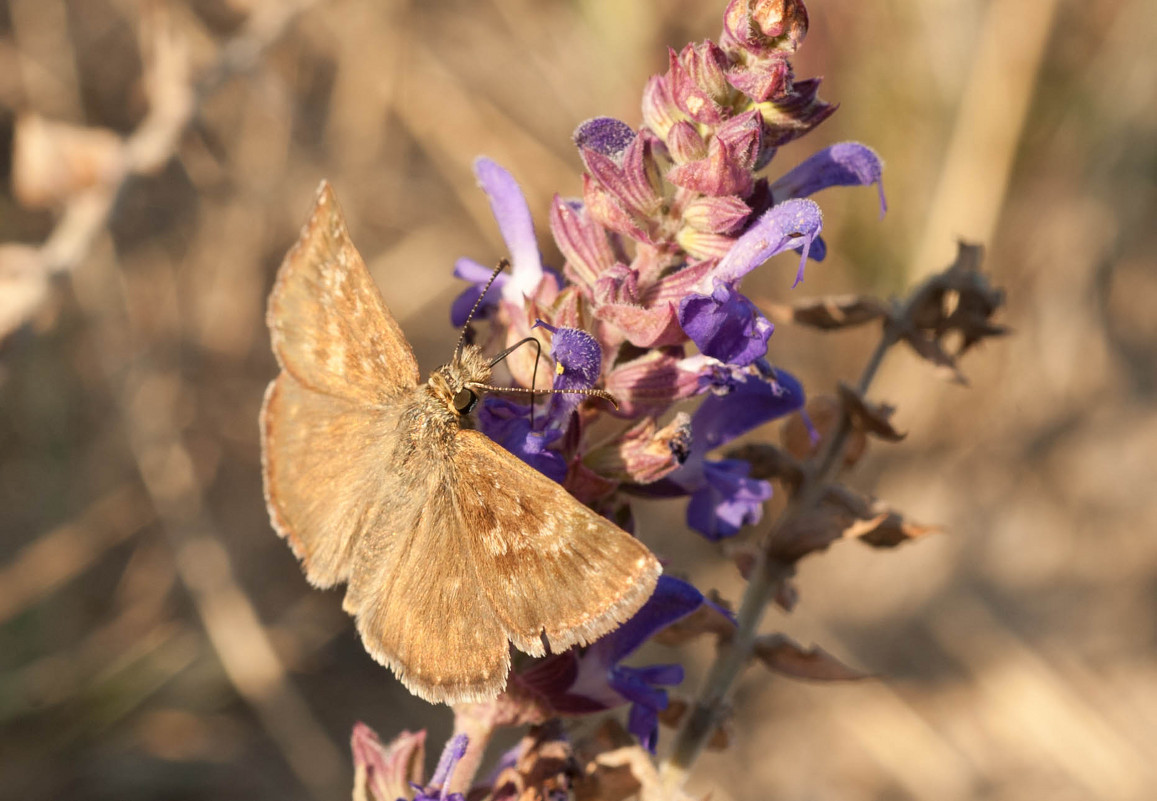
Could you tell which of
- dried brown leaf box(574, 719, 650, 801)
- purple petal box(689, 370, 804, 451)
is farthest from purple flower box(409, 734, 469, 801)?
purple petal box(689, 370, 804, 451)

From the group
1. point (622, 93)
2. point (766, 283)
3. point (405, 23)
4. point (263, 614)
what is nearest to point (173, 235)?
point (405, 23)

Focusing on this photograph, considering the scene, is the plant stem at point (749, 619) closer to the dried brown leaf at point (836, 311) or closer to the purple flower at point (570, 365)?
the dried brown leaf at point (836, 311)

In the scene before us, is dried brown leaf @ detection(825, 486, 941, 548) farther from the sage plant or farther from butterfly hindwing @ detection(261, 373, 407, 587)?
butterfly hindwing @ detection(261, 373, 407, 587)

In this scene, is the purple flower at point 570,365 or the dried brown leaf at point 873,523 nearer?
the purple flower at point 570,365

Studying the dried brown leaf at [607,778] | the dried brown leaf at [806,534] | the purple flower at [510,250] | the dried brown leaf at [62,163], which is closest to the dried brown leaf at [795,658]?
the dried brown leaf at [806,534]

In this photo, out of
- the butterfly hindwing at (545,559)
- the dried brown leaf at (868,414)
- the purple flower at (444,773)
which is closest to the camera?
the butterfly hindwing at (545,559)

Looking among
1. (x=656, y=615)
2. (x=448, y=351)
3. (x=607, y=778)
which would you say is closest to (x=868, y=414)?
(x=656, y=615)
